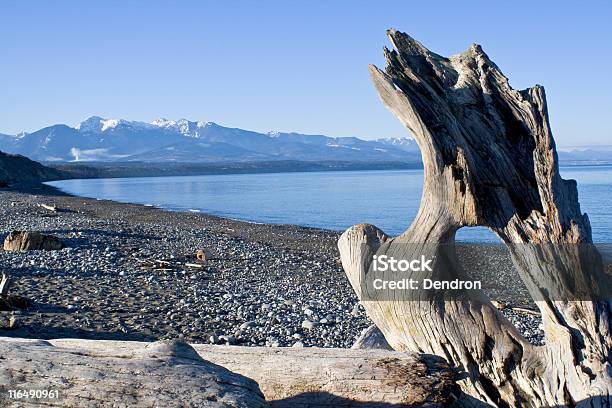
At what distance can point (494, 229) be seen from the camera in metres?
5.27

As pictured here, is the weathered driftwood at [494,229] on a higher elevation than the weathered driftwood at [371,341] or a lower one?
higher

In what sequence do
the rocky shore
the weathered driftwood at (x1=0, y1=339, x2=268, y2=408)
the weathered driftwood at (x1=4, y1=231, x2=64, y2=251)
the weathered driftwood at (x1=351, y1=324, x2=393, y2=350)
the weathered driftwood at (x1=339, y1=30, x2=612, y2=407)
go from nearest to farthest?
the weathered driftwood at (x1=0, y1=339, x2=268, y2=408) < the weathered driftwood at (x1=339, y1=30, x2=612, y2=407) < the weathered driftwood at (x1=351, y1=324, x2=393, y2=350) < the rocky shore < the weathered driftwood at (x1=4, y1=231, x2=64, y2=251)

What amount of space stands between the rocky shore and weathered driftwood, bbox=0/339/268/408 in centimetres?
486

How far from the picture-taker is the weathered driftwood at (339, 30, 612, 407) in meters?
4.85

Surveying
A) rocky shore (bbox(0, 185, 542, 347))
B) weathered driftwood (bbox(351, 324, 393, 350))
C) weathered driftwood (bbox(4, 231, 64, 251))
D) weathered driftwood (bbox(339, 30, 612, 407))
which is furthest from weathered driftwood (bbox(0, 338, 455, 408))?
weathered driftwood (bbox(4, 231, 64, 251))

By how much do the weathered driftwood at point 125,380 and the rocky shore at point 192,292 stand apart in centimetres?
486

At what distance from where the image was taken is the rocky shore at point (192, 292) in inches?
389

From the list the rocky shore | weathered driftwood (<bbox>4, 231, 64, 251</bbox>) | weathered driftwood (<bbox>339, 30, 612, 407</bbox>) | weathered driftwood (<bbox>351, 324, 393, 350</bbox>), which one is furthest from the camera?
weathered driftwood (<bbox>4, 231, 64, 251</bbox>)

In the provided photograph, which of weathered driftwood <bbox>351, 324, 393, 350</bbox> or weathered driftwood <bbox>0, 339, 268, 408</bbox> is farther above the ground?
weathered driftwood <bbox>0, 339, 268, 408</bbox>

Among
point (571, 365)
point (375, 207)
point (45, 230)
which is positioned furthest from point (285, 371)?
point (375, 207)

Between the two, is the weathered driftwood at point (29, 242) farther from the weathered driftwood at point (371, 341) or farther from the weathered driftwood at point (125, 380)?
the weathered driftwood at point (125, 380)

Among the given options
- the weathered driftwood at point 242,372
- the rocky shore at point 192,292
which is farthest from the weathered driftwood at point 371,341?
the weathered driftwood at point 242,372

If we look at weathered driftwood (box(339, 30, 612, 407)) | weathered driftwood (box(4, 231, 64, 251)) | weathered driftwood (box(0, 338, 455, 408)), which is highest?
weathered driftwood (box(339, 30, 612, 407))

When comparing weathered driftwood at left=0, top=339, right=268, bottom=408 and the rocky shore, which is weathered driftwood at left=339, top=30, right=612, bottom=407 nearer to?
weathered driftwood at left=0, top=339, right=268, bottom=408
